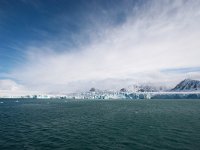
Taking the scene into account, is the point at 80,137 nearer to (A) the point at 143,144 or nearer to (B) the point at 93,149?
(B) the point at 93,149

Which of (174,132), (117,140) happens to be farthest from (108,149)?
(174,132)

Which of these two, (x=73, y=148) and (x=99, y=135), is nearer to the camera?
(x=73, y=148)

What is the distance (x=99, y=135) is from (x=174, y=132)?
16.8 m

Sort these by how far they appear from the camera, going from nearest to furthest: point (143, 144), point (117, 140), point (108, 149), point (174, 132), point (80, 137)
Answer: point (108, 149), point (143, 144), point (117, 140), point (80, 137), point (174, 132)

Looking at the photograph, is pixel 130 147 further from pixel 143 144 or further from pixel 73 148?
pixel 73 148

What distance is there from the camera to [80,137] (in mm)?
39094

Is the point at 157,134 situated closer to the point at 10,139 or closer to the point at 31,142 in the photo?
the point at 31,142

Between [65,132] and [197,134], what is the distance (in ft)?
94.5

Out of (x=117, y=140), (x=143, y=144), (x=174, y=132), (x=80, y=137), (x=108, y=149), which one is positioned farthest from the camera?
(x=174, y=132)

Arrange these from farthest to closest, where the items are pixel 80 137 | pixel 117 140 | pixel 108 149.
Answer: pixel 80 137 → pixel 117 140 → pixel 108 149

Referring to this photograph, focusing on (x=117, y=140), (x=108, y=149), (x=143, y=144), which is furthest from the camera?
(x=117, y=140)

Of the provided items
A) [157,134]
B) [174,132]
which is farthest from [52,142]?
[174,132]

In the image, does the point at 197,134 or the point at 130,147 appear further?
the point at 197,134

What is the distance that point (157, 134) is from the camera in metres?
40.3
